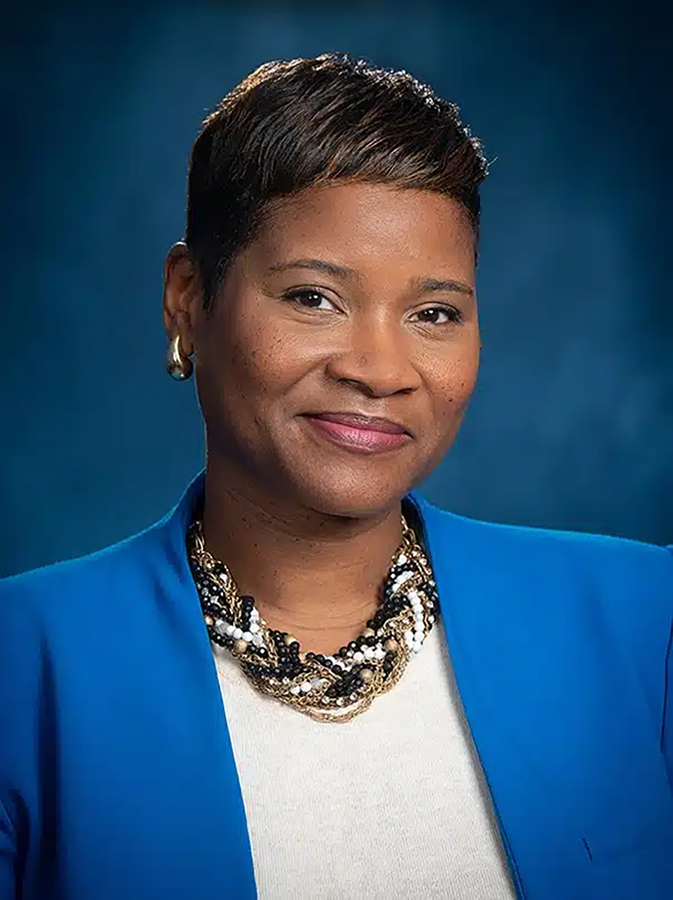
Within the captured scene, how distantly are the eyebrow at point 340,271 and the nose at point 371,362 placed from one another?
0.07 meters

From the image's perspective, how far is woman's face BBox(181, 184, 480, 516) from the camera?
2131 mm

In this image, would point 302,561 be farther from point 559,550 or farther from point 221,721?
point 559,550

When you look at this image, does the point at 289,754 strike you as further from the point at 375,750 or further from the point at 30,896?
the point at 30,896

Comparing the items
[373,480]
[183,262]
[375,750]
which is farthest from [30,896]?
[183,262]

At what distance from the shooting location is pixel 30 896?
7.13 ft

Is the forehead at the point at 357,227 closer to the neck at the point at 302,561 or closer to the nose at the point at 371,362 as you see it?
the nose at the point at 371,362

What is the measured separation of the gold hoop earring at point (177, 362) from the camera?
2.36 metres

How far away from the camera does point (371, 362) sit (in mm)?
2123

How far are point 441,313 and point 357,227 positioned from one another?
0.19 m

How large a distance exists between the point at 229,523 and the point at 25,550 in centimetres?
230

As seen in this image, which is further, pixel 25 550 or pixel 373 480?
pixel 25 550

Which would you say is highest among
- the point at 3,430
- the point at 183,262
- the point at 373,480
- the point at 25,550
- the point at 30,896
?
the point at 3,430

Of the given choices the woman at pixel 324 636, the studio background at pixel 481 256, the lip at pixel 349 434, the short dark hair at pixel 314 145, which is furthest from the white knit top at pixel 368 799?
the studio background at pixel 481 256

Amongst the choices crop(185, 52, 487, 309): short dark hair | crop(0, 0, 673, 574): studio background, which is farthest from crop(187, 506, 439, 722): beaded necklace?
crop(0, 0, 673, 574): studio background
